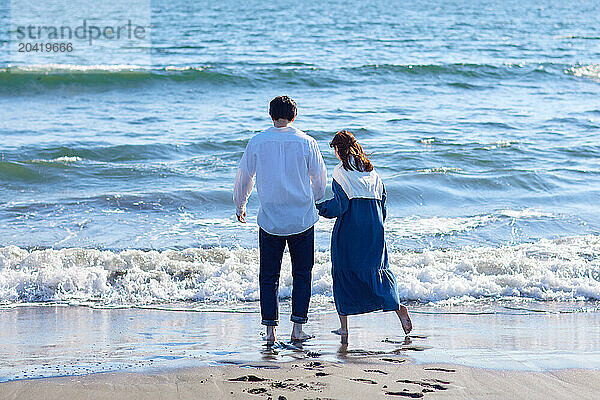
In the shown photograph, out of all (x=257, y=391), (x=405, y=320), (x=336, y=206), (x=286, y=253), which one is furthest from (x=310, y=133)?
(x=257, y=391)

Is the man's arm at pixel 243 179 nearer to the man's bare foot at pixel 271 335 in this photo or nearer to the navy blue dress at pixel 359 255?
the navy blue dress at pixel 359 255

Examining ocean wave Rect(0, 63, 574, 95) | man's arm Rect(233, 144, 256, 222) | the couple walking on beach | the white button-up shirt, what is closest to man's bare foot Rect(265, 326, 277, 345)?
the couple walking on beach

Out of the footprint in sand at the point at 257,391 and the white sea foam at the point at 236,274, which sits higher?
the white sea foam at the point at 236,274

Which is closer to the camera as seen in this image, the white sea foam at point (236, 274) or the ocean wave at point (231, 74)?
the white sea foam at point (236, 274)

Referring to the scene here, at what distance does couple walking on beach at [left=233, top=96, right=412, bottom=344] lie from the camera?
4.71 meters

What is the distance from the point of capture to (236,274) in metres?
6.89

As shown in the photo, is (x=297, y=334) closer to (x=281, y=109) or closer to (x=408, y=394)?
(x=408, y=394)

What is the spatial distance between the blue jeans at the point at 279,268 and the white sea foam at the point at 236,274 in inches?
59.3

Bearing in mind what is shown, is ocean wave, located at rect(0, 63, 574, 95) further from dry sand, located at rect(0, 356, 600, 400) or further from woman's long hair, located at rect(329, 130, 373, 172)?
dry sand, located at rect(0, 356, 600, 400)

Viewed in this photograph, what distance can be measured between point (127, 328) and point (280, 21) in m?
37.2

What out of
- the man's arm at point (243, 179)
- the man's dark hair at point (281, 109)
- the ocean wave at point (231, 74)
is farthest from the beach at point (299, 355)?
the ocean wave at point (231, 74)

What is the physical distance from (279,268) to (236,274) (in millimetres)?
2046

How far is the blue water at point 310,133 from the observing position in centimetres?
704

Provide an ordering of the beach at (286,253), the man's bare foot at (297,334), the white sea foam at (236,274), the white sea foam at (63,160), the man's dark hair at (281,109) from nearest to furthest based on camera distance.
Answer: the beach at (286,253) → the man's dark hair at (281,109) → the man's bare foot at (297,334) → the white sea foam at (236,274) → the white sea foam at (63,160)
